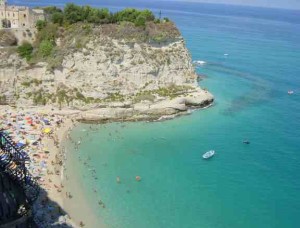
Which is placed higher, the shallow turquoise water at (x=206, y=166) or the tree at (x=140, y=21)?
the tree at (x=140, y=21)

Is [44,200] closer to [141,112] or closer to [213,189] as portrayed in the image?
[213,189]

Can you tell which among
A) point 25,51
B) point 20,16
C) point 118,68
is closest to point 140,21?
point 118,68

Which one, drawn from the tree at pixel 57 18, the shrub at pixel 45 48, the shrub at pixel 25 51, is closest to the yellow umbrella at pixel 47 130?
the shrub at pixel 25 51

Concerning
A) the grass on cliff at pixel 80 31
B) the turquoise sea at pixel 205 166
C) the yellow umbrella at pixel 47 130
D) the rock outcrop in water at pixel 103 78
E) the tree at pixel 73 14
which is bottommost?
the turquoise sea at pixel 205 166

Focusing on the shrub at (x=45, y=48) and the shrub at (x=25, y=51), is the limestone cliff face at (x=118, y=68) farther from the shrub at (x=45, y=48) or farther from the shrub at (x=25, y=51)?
the shrub at (x=25, y=51)

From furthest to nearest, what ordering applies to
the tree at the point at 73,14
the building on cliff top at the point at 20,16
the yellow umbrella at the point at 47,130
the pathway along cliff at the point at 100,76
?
the building on cliff top at the point at 20,16, the tree at the point at 73,14, the pathway along cliff at the point at 100,76, the yellow umbrella at the point at 47,130

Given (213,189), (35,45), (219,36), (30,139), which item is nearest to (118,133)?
(30,139)
